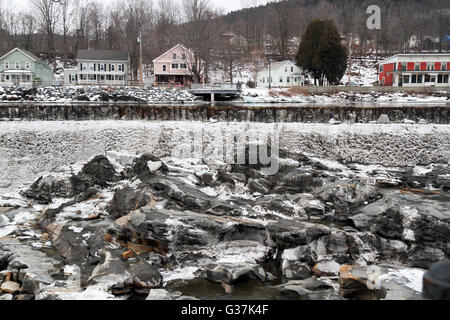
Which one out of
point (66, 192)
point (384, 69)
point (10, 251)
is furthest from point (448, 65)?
point (10, 251)

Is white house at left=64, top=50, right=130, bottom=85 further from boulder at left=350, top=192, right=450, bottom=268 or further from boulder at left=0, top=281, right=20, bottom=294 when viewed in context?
boulder at left=0, top=281, right=20, bottom=294

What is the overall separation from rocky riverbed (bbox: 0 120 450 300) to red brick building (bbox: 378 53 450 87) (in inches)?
1505

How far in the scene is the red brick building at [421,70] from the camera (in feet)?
160

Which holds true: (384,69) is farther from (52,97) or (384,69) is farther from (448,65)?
(52,97)

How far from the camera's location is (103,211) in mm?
11922

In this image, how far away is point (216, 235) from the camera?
9.62m

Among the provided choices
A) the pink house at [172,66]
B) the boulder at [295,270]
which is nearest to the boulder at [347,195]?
the boulder at [295,270]

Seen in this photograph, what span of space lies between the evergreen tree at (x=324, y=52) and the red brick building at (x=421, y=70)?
772cm

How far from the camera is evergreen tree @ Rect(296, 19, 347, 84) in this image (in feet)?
152

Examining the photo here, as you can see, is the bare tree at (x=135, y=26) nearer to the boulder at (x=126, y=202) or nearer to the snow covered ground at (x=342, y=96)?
the snow covered ground at (x=342, y=96)

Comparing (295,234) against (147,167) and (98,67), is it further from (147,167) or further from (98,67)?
(98,67)

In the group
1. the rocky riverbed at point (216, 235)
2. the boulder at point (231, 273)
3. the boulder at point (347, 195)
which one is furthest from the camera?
the boulder at point (347, 195)

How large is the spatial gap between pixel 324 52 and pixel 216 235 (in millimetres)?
41528

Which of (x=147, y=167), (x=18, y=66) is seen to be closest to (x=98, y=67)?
(x=18, y=66)
